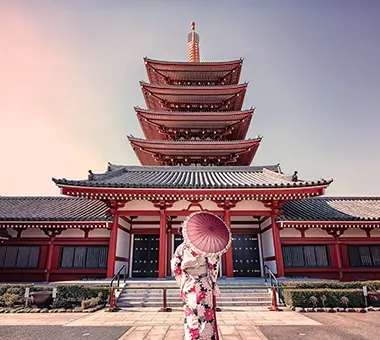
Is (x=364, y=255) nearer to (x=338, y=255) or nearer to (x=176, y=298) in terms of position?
(x=338, y=255)

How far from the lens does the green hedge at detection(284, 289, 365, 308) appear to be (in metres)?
7.61

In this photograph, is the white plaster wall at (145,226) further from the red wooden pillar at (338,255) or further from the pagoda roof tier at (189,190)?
the red wooden pillar at (338,255)

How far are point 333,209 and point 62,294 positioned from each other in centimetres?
1335

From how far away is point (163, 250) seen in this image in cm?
1062

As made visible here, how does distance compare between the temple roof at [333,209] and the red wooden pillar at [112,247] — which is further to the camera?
the temple roof at [333,209]

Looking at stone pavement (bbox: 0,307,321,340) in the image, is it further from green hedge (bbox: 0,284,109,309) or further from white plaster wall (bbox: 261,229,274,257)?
white plaster wall (bbox: 261,229,274,257)

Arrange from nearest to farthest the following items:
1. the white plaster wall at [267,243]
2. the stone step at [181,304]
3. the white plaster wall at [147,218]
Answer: the stone step at [181,304] < the white plaster wall at [267,243] < the white plaster wall at [147,218]

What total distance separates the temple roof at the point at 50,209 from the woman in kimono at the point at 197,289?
8627 mm

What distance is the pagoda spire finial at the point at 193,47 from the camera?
2140 cm

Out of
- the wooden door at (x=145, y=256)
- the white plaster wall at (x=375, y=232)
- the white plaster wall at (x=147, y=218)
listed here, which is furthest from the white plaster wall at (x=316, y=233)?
the wooden door at (x=145, y=256)

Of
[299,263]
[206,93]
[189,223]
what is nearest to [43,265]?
[189,223]

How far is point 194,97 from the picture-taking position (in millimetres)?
17938

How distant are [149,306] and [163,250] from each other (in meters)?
2.54

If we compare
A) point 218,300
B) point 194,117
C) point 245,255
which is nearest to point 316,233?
point 245,255
